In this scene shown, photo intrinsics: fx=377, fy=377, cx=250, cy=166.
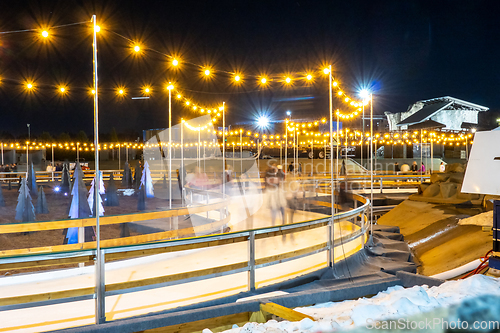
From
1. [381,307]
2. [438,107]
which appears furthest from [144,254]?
[438,107]

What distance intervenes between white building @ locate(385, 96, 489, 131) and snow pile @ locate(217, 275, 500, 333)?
34.7 m

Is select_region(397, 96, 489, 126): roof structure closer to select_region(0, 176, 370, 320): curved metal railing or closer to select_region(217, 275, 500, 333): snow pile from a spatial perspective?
select_region(217, 275, 500, 333): snow pile

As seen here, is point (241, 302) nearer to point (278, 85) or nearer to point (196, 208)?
point (196, 208)

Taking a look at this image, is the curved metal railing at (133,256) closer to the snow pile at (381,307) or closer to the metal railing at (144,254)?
the metal railing at (144,254)

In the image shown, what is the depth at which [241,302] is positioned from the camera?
3.42 metres

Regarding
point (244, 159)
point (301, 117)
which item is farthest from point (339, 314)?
point (244, 159)

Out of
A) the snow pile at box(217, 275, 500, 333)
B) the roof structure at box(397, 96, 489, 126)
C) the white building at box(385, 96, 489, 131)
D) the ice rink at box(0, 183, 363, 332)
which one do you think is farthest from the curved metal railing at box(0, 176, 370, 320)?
the roof structure at box(397, 96, 489, 126)

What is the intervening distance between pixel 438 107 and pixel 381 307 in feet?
127

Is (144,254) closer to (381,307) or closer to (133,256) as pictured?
(133,256)

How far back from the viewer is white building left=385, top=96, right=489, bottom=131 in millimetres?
36844

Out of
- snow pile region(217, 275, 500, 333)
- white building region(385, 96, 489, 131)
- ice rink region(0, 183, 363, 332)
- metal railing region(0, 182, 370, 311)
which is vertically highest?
white building region(385, 96, 489, 131)

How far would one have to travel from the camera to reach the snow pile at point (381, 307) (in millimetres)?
2926

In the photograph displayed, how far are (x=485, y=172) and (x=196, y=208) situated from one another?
195 inches

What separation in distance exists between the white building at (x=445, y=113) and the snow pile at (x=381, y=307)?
1367 inches
